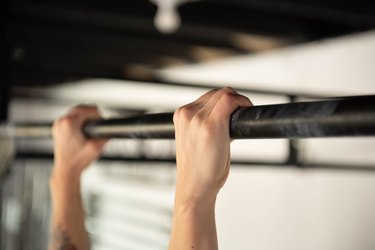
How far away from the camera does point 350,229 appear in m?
2.13

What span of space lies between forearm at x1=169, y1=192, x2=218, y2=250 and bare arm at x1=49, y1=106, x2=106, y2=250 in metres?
0.41

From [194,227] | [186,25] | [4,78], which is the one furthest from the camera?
[186,25]

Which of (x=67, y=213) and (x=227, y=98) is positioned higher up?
(x=227, y=98)

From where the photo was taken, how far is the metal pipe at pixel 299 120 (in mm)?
399

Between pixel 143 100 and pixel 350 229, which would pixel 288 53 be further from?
pixel 143 100

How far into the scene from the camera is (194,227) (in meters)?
0.55

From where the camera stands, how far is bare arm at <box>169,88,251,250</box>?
1.77 ft

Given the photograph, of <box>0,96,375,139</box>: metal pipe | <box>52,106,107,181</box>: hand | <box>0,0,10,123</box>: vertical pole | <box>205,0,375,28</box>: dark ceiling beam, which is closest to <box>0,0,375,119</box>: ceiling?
<box>205,0,375,28</box>: dark ceiling beam

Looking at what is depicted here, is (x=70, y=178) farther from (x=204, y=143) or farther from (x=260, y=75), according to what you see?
(x=260, y=75)

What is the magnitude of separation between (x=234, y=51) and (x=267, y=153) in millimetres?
638

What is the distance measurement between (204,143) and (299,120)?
0.40 feet

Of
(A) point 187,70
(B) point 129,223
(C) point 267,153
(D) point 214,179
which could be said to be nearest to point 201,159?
(D) point 214,179

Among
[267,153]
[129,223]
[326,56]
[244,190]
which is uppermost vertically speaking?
[326,56]

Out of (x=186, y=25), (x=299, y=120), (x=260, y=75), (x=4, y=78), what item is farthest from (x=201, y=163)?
(x=260, y=75)
